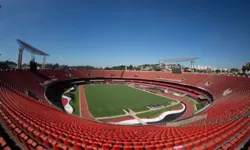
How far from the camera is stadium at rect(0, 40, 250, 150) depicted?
5.74 m

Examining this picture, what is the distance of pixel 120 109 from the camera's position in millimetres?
25078

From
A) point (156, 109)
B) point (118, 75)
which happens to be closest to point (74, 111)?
point (156, 109)

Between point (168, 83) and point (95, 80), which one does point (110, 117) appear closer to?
point (168, 83)

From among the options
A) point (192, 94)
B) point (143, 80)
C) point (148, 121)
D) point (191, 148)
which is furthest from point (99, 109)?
point (143, 80)

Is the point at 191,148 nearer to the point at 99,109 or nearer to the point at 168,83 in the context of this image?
the point at 99,109

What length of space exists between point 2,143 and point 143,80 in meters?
59.3

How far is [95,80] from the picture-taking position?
63.2 metres

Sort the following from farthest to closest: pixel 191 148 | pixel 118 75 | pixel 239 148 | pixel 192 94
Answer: pixel 118 75 < pixel 192 94 < pixel 191 148 < pixel 239 148

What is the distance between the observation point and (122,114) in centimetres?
2255

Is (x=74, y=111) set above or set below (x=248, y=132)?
below

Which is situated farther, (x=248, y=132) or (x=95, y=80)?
(x=95, y=80)

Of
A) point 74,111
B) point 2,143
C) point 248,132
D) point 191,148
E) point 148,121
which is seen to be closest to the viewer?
point 2,143

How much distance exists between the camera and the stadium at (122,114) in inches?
226

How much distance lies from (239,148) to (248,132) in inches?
75.2
